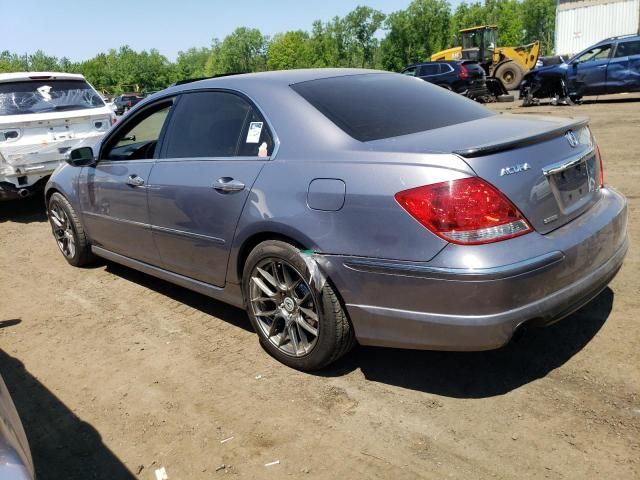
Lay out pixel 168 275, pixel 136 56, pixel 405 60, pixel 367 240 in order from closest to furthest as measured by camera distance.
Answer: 1. pixel 367 240
2. pixel 168 275
3. pixel 405 60
4. pixel 136 56

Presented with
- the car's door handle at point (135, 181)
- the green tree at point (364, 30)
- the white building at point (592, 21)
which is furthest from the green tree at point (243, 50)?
the car's door handle at point (135, 181)

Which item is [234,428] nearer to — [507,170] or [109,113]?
[507,170]

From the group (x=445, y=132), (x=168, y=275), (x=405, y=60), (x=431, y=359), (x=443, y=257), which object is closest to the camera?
(x=443, y=257)

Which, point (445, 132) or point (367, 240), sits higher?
point (445, 132)

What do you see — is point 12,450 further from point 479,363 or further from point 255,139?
point 479,363

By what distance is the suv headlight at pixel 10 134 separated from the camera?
6996 millimetres

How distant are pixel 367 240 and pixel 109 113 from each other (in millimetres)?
6560

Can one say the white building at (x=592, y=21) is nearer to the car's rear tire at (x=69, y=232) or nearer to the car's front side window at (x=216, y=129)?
the car's rear tire at (x=69, y=232)

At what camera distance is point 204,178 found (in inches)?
139

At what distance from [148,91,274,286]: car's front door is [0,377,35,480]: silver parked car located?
1.71 m

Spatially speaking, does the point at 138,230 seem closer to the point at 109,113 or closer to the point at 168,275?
the point at 168,275

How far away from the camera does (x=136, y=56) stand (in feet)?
369

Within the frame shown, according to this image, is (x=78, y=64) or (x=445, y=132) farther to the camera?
(x=78, y=64)

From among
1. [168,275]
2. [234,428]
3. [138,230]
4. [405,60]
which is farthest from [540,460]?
[405,60]
